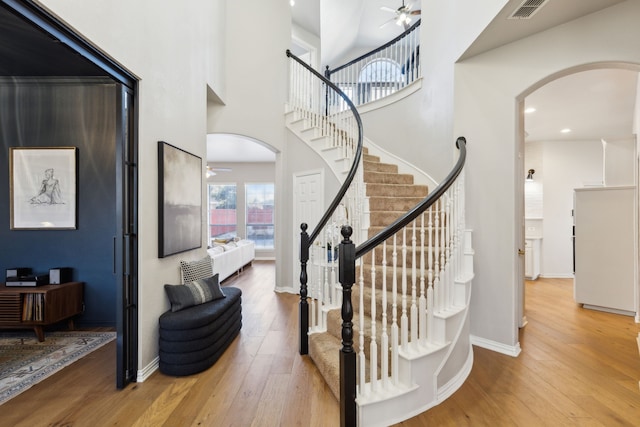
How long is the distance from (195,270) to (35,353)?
5.19 feet

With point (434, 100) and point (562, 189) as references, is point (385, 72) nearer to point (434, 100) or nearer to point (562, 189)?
point (434, 100)

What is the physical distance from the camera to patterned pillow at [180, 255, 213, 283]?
2.90 metres

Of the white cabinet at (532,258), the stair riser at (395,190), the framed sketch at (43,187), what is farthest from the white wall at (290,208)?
the white cabinet at (532,258)

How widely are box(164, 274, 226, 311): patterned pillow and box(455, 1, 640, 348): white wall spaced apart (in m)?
2.68

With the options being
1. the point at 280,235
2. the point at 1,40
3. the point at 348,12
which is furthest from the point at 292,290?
the point at 348,12

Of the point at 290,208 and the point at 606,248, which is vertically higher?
the point at 290,208

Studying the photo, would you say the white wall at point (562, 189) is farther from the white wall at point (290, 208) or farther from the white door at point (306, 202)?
the white wall at point (290, 208)

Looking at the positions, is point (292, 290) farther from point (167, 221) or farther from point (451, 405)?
point (451, 405)

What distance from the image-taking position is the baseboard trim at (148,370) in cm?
230

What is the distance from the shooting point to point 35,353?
2703mm

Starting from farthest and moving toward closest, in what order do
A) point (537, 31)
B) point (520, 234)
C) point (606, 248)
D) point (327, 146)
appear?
point (327, 146) → point (606, 248) → point (520, 234) → point (537, 31)

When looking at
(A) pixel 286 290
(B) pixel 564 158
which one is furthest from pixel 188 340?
(B) pixel 564 158

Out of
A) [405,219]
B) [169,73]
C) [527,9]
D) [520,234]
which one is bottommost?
[520,234]

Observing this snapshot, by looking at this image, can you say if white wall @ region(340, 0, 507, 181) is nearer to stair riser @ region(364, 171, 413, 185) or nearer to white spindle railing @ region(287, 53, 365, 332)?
stair riser @ region(364, 171, 413, 185)
